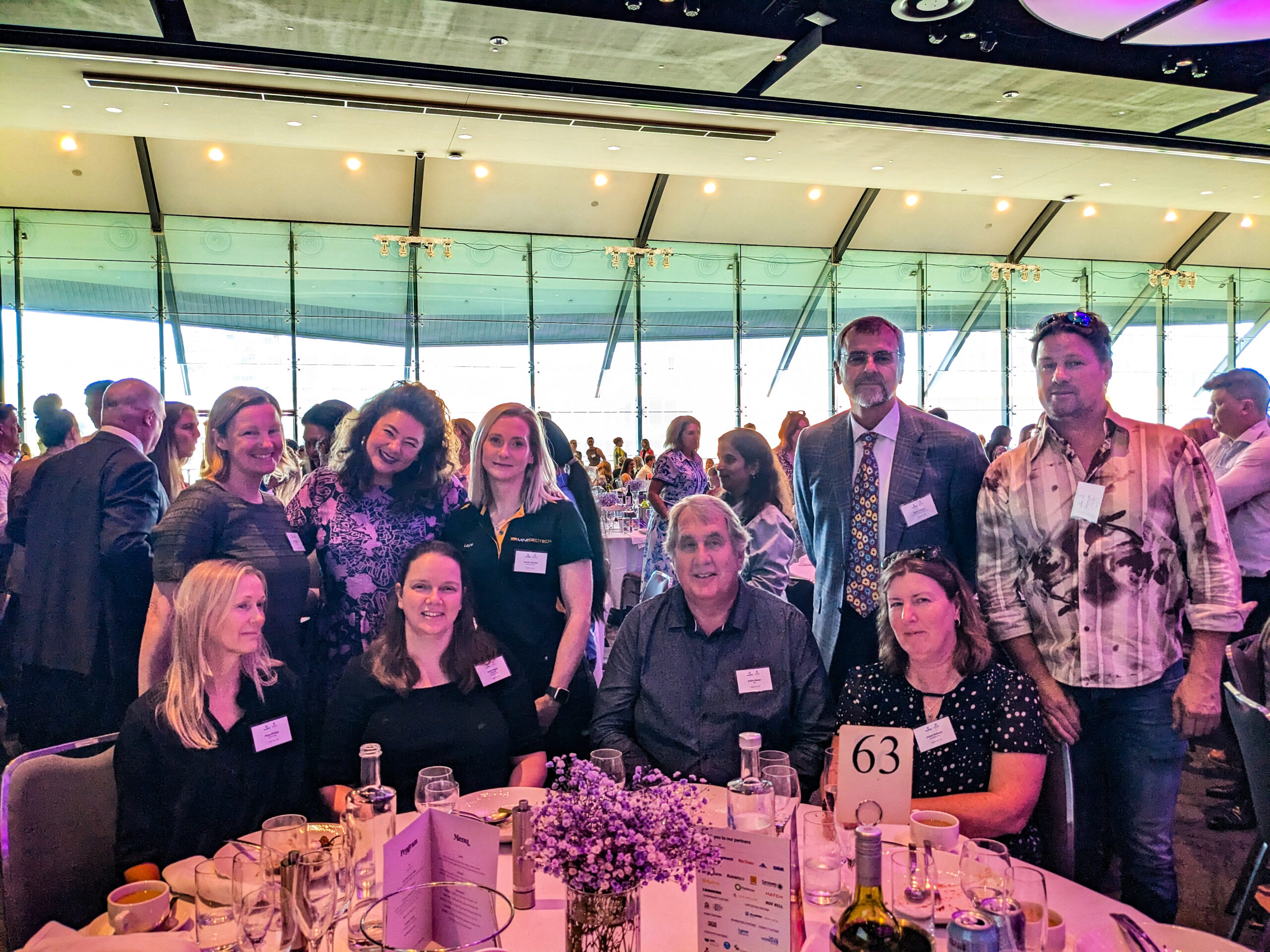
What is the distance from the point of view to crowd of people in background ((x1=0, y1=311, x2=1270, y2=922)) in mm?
2215

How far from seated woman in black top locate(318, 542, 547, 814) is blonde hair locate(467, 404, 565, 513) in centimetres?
53

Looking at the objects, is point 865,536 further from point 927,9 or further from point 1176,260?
point 1176,260

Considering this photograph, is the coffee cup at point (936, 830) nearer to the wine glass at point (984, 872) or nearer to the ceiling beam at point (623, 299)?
the wine glass at point (984, 872)

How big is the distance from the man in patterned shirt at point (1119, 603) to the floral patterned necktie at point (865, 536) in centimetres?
45

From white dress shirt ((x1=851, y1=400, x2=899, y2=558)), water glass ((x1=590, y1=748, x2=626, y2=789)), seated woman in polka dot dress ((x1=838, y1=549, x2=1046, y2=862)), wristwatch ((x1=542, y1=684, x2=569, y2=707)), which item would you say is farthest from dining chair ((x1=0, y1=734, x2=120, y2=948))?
white dress shirt ((x1=851, y1=400, x2=899, y2=558))

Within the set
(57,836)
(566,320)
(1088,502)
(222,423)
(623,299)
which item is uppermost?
(623,299)

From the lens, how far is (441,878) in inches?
55.8

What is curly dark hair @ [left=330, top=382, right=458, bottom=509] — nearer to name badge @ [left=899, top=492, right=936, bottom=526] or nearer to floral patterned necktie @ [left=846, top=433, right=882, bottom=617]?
floral patterned necktie @ [left=846, top=433, right=882, bottom=617]

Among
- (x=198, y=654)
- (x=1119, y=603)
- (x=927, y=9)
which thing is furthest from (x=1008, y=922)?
(x=927, y=9)

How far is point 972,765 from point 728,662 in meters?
0.70

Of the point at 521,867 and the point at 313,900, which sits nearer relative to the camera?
the point at 313,900

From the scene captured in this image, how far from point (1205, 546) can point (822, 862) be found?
1491 millimetres

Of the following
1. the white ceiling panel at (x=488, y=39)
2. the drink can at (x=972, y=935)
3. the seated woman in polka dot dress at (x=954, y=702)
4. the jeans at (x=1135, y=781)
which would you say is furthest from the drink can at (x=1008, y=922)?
the white ceiling panel at (x=488, y=39)

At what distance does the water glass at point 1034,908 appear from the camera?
1383 millimetres
